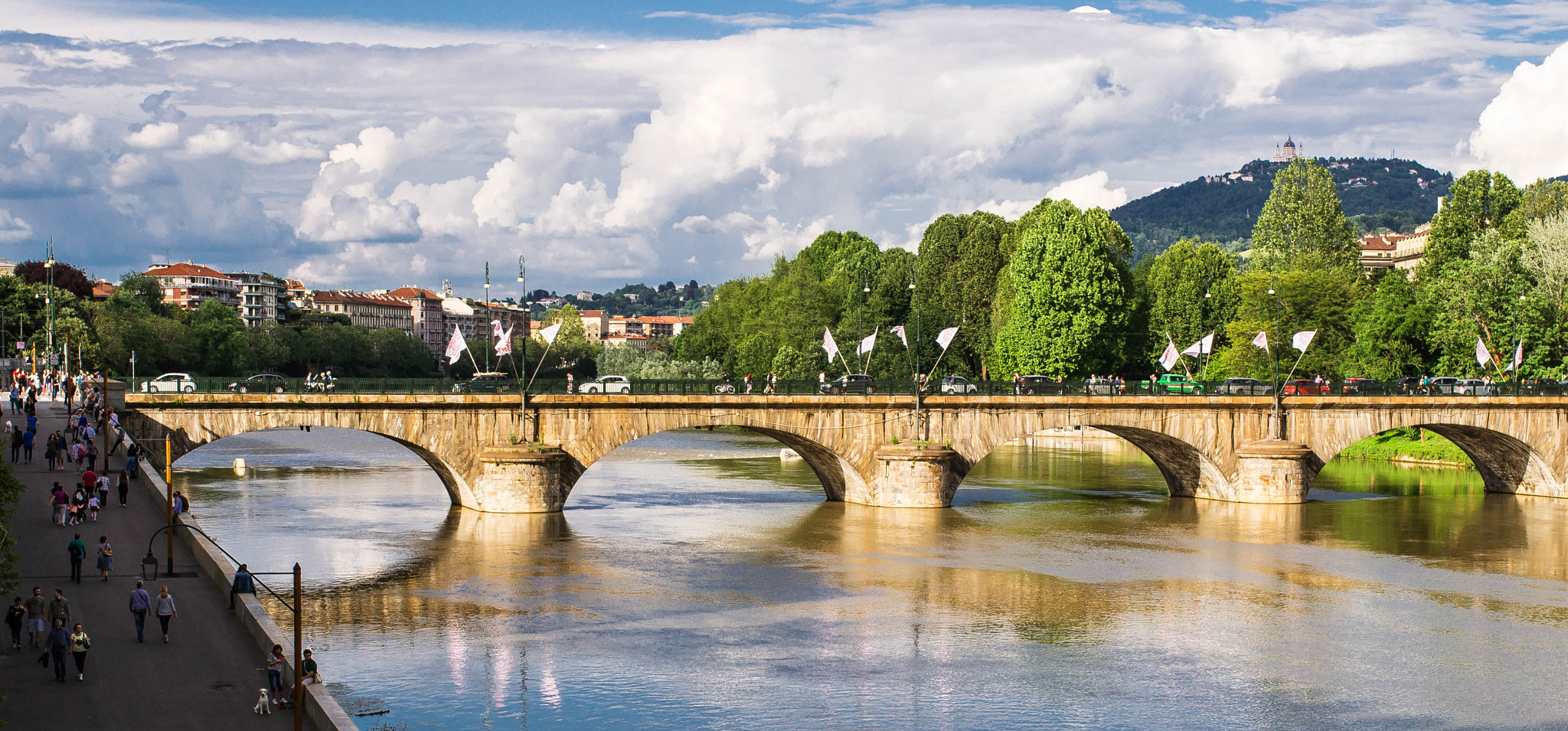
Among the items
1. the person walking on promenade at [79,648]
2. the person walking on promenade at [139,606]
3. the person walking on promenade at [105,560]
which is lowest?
the person walking on promenade at [79,648]

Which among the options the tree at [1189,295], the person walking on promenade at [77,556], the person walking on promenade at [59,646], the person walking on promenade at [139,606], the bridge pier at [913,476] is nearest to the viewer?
the person walking on promenade at [59,646]

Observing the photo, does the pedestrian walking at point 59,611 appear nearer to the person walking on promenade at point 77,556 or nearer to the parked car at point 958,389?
the person walking on promenade at point 77,556

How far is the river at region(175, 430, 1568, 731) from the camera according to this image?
1129 inches

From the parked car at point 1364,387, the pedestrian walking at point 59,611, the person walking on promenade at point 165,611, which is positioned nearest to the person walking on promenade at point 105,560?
the person walking on promenade at point 165,611

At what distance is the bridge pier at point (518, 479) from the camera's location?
5075 centimetres

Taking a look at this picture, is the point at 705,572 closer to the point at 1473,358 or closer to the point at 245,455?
the point at 245,455

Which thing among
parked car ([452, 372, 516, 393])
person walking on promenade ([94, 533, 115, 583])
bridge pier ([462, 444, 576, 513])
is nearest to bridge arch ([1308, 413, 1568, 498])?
bridge pier ([462, 444, 576, 513])

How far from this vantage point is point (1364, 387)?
62.2m

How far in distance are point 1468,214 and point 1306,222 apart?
24.4m

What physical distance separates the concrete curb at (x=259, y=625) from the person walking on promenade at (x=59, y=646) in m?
3.17

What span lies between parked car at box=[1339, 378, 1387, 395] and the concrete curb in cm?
4680

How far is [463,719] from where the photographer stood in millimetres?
27234

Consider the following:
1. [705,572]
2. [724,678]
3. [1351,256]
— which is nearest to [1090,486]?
[705,572]

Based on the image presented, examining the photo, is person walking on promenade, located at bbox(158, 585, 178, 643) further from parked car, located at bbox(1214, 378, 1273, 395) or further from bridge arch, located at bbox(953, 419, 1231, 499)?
parked car, located at bbox(1214, 378, 1273, 395)
